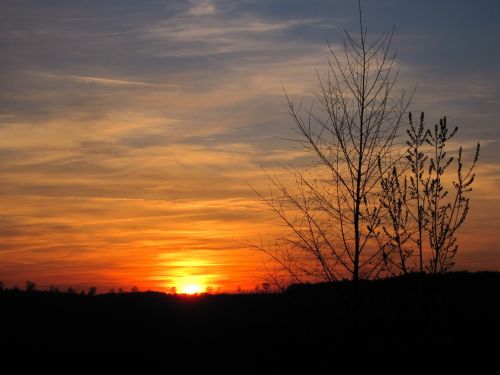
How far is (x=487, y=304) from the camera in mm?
26234

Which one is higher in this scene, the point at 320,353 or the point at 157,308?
the point at 157,308

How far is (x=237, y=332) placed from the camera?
69.3 feet

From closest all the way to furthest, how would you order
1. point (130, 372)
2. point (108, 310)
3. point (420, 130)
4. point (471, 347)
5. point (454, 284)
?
point (420, 130), point (130, 372), point (471, 347), point (108, 310), point (454, 284)

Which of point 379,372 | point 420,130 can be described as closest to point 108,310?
point 379,372

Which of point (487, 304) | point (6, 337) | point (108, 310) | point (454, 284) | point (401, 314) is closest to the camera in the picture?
point (6, 337)

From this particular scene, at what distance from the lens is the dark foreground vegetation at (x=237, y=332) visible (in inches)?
722

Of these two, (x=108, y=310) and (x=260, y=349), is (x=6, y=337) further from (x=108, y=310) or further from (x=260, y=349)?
(x=260, y=349)

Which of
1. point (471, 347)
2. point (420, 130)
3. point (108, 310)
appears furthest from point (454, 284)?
point (420, 130)

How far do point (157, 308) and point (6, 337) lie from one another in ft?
18.8

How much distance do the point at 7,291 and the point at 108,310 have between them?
427 cm

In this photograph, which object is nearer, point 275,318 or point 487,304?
point 275,318

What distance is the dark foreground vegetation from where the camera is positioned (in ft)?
60.1

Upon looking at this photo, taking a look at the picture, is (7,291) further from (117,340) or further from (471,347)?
(471,347)

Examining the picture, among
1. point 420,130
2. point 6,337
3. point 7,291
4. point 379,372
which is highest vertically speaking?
Answer: point 420,130
